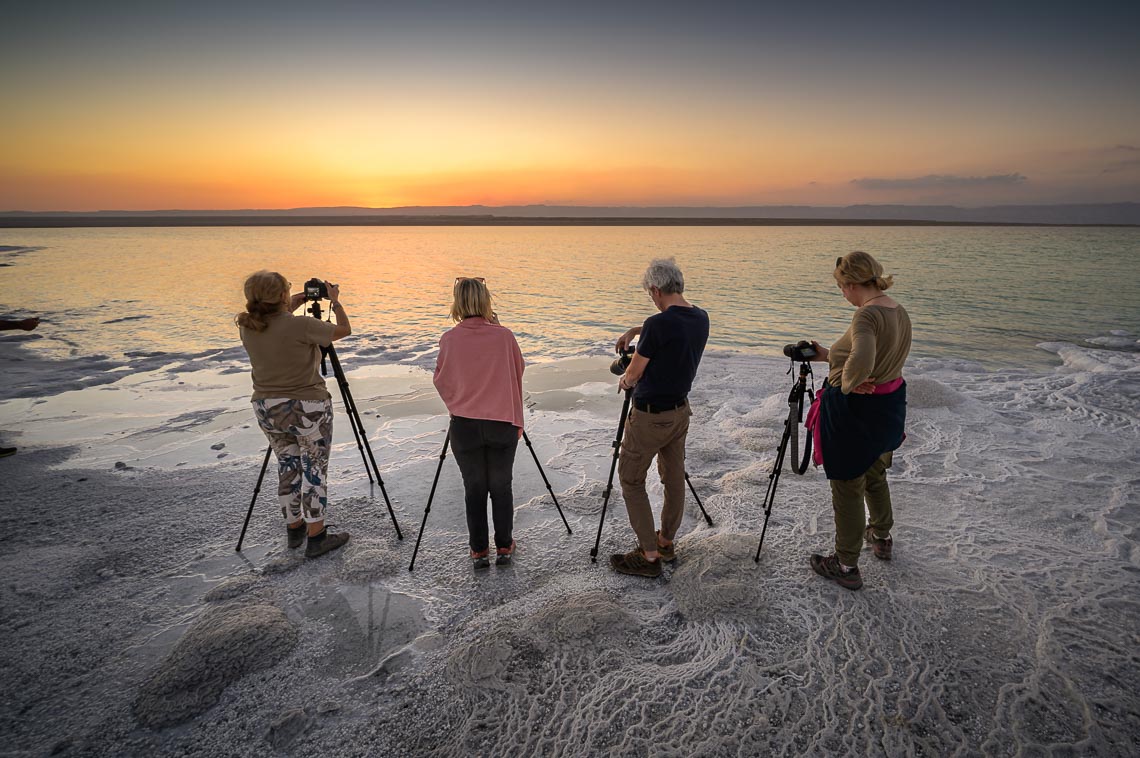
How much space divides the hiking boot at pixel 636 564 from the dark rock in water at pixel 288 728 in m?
2.24

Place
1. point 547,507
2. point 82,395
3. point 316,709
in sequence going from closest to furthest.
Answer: point 316,709 < point 547,507 < point 82,395

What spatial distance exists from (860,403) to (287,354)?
13.4 ft

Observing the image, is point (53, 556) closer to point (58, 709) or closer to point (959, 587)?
point (58, 709)

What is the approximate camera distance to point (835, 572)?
3990mm

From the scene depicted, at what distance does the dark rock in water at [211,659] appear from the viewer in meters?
2.97

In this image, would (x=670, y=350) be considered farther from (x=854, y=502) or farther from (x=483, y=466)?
(x=854, y=502)

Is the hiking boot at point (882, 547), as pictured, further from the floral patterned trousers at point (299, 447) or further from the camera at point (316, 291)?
the camera at point (316, 291)

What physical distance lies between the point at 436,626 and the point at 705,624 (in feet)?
5.96

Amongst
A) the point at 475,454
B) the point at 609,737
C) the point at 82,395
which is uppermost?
the point at 475,454

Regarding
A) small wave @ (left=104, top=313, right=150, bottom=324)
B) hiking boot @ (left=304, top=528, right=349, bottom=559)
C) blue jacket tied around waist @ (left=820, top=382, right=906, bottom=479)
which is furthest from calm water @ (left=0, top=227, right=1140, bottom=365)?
blue jacket tied around waist @ (left=820, top=382, right=906, bottom=479)

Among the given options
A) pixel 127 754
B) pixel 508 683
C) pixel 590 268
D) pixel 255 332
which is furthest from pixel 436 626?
pixel 590 268

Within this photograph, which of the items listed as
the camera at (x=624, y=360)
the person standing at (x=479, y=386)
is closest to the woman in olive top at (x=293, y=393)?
the person standing at (x=479, y=386)

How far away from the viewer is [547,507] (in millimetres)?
5254

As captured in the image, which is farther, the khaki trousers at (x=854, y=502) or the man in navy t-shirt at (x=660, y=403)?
the khaki trousers at (x=854, y=502)
